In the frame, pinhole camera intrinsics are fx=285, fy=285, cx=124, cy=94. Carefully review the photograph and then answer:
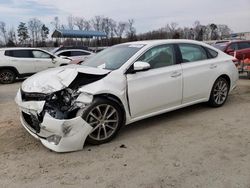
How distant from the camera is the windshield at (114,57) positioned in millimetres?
4867

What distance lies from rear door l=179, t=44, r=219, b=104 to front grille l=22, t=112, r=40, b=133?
9.02ft

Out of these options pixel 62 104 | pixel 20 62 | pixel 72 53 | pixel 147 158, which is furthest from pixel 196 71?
pixel 72 53

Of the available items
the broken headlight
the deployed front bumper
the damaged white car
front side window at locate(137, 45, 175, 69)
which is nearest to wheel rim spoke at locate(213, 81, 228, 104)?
the damaged white car

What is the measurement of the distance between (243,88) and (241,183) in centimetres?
587

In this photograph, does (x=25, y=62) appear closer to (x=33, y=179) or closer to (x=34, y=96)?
(x=34, y=96)

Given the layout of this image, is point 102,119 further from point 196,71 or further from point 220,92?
point 220,92

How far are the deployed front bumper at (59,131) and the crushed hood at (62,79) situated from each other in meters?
0.26

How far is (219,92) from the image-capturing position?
6230mm

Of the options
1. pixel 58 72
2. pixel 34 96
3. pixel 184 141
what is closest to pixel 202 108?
pixel 184 141

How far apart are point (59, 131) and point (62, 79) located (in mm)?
841

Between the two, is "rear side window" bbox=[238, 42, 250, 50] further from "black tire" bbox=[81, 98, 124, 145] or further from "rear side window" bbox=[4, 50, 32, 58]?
"black tire" bbox=[81, 98, 124, 145]


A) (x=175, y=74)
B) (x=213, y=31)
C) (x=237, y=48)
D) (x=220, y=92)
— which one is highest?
(x=213, y=31)

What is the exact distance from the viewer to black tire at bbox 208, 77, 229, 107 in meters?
6.09

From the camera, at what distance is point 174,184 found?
Answer: 10.6 feet
